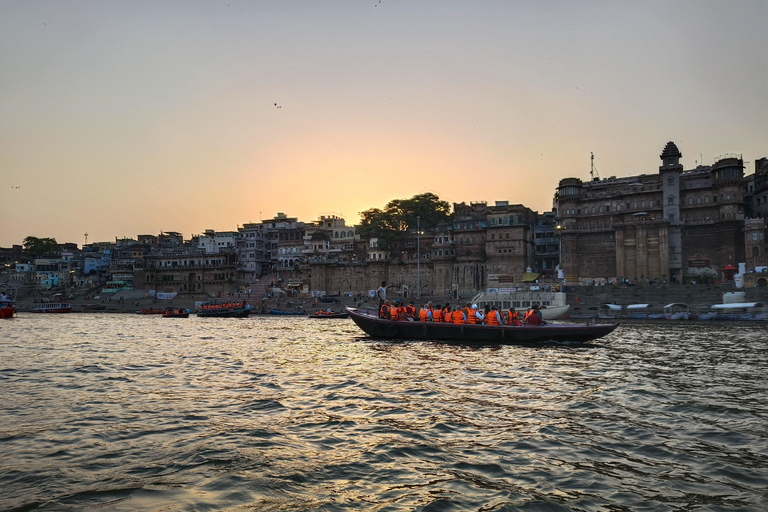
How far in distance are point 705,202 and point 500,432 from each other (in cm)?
6002

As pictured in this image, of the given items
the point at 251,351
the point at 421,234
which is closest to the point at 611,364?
the point at 251,351

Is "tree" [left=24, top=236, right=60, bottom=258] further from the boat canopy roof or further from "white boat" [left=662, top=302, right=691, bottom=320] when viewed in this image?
the boat canopy roof

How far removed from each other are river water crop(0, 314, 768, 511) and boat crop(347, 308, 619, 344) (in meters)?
4.20

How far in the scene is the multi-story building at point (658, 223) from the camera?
183 ft

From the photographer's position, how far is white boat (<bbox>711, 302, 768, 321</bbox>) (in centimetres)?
3956

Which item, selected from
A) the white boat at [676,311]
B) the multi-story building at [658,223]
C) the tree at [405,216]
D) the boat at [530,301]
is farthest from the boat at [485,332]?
the tree at [405,216]

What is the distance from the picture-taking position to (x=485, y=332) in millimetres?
23922

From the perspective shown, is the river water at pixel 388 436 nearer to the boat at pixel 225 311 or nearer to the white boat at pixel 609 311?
the white boat at pixel 609 311

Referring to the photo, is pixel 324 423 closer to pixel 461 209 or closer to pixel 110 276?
pixel 461 209

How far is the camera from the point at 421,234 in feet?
248

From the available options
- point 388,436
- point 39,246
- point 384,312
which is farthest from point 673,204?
point 39,246

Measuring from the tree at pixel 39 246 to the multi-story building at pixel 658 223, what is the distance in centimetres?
10213

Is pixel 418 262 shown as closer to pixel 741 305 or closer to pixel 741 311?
pixel 741 311

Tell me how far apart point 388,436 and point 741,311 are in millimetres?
43865
